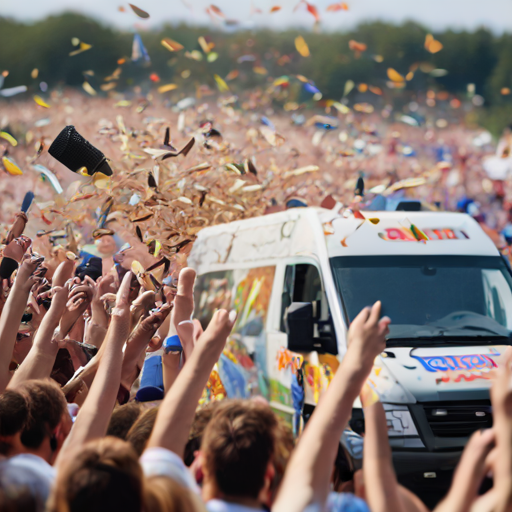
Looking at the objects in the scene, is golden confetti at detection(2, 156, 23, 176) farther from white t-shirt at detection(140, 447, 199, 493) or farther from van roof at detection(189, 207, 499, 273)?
white t-shirt at detection(140, 447, 199, 493)

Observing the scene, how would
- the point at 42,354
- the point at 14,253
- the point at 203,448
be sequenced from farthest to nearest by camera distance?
the point at 14,253, the point at 42,354, the point at 203,448

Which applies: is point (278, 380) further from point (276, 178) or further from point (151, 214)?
point (276, 178)

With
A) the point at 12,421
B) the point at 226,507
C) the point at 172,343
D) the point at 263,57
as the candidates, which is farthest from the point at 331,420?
the point at 263,57

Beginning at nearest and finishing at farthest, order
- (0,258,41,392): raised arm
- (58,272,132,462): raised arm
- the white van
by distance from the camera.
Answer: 1. (58,272,132,462): raised arm
2. (0,258,41,392): raised arm
3. the white van

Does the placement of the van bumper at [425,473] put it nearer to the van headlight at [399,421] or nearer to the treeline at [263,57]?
the van headlight at [399,421]

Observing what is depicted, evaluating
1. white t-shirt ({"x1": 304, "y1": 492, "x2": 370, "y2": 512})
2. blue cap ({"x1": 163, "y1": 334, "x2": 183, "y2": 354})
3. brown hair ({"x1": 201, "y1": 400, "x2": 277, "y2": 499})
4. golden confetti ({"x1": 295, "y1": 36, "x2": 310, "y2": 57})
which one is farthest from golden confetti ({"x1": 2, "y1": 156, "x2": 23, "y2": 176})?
golden confetti ({"x1": 295, "y1": 36, "x2": 310, "y2": 57})

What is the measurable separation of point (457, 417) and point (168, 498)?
3.70m

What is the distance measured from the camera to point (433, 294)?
624 cm

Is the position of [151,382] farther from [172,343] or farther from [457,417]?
[457,417]

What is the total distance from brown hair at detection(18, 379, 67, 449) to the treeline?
145ft

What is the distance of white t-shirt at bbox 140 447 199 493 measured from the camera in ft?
7.50

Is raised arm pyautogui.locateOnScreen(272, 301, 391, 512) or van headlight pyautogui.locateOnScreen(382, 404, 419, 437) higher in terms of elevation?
raised arm pyautogui.locateOnScreen(272, 301, 391, 512)

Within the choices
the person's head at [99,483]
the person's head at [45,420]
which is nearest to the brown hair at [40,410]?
the person's head at [45,420]

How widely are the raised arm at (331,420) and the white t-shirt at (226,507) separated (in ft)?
0.29
